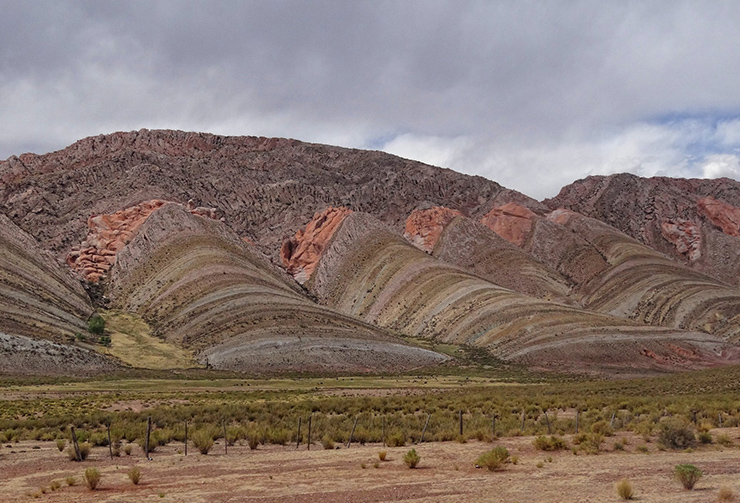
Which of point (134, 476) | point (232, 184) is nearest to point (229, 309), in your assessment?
point (134, 476)

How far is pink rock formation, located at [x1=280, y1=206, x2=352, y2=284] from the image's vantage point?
11812 cm

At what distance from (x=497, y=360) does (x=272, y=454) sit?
186 ft

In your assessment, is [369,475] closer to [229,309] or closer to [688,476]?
[688,476]

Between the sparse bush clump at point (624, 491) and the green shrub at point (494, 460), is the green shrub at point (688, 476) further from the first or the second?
the green shrub at point (494, 460)

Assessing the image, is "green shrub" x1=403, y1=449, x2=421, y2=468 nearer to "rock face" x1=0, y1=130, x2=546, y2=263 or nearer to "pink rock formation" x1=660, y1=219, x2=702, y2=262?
"rock face" x1=0, y1=130, x2=546, y2=263

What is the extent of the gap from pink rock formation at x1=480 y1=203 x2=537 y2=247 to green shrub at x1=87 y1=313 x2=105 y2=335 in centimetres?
8288

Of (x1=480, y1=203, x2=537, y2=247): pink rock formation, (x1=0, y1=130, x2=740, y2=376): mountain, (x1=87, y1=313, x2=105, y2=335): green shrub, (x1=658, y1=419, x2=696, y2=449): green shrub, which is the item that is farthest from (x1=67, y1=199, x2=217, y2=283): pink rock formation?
(x1=658, y1=419, x2=696, y2=449): green shrub

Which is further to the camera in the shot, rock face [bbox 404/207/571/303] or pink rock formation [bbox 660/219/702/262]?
pink rock formation [bbox 660/219/702/262]

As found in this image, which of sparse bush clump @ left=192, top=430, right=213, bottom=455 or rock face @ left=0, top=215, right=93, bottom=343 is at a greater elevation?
rock face @ left=0, top=215, right=93, bottom=343

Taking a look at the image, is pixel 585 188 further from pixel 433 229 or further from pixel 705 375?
pixel 705 375

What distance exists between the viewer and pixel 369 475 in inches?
685

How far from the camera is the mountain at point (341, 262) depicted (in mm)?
73375

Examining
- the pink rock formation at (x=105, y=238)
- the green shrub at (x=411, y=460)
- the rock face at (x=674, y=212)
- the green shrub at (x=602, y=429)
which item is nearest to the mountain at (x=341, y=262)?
the pink rock formation at (x=105, y=238)

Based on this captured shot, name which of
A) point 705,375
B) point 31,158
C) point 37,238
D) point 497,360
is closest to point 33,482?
point 705,375
